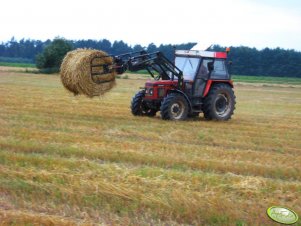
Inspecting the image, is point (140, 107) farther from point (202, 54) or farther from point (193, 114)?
point (202, 54)

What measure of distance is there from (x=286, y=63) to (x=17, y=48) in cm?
4963

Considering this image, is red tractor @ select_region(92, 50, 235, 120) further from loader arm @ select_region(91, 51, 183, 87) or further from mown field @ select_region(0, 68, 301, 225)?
mown field @ select_region(0, 68, 301, 225)

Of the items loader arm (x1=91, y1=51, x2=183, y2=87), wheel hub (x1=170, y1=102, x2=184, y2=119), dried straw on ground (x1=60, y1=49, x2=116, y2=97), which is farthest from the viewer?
wheel hub (x1=170, y1=102, x2=184, y2=119)

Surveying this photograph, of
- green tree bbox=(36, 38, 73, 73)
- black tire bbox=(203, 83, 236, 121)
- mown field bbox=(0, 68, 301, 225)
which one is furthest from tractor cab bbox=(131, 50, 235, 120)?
green tree bbox=(36, 38, 73, 73)

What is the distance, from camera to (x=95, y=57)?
41.3 ft

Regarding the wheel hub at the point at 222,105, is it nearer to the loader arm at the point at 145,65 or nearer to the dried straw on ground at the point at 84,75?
the loader arm at the point at 145,65

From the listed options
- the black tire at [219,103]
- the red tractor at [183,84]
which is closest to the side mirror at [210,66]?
the red tractor at [183,84]

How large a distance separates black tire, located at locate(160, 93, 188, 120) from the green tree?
32717mm

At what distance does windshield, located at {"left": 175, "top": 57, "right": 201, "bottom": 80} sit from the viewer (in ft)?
45.5

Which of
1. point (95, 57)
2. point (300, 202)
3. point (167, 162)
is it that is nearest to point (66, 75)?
point (95, 57)

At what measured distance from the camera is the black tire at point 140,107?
14.0 m

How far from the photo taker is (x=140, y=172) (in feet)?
22.1

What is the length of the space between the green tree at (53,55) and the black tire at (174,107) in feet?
107

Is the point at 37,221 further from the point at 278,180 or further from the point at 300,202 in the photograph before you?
the point at 278,180
